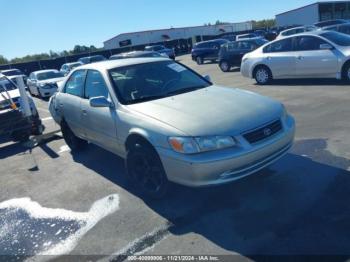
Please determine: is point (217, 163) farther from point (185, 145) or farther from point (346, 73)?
point (346, 73)

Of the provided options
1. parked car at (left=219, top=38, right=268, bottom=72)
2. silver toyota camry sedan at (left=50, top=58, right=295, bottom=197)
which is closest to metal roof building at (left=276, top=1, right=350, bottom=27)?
parked car at (left=219, top=38, right=268, bottom=72)

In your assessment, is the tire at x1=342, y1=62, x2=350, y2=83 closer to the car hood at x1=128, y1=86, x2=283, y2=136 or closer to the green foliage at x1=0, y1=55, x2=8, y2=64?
the car hood at x1=128, y1=86, x2=283, y2=136

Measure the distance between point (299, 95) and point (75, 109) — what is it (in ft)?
20.5

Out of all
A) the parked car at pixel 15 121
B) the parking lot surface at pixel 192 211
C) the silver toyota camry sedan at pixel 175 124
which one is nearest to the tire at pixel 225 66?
the parked car at pixel 15 121

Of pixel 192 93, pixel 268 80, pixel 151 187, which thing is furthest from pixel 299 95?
pixel 151 187

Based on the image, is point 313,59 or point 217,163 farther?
point 313,59

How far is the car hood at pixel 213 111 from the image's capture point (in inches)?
157

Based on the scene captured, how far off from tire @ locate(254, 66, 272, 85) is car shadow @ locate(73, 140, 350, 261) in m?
7.30

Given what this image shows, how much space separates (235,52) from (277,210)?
15.7m

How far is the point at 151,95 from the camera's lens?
505 cm

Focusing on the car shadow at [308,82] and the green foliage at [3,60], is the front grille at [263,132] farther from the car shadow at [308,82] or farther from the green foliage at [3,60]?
the green foliage at [3,60]

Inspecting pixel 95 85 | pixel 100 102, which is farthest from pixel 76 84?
pixel 100 102

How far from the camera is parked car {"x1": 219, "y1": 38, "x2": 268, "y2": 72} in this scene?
1869 cm

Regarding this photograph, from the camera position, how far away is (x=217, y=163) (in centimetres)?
382
